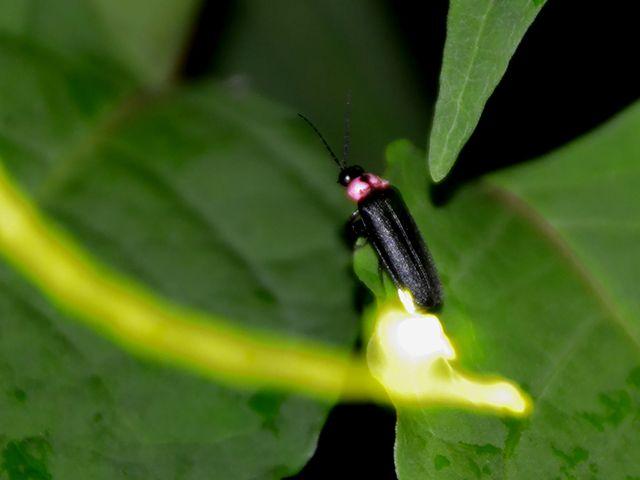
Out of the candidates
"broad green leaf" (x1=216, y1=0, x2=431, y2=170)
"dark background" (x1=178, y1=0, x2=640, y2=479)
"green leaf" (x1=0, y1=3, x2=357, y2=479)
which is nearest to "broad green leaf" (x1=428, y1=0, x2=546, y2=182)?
"dark background" (x1=178, y1=0, x2=640, y2=479)

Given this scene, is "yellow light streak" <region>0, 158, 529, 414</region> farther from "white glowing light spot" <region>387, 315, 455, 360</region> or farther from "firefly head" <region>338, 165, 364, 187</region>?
"firefly head" <region>338, 165, 364, 187</region>

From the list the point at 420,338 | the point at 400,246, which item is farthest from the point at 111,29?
the point at 420,338

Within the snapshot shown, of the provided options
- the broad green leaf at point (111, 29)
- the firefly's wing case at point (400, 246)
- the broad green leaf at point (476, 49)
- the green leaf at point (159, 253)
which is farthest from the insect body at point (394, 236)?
the broad green leaf at point (111, 29)

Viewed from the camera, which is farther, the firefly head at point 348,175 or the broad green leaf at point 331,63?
the broad green leaf at point 331,63

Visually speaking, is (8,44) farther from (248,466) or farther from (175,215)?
(248,466)

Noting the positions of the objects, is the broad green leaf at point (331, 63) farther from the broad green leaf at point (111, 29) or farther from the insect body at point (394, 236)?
the insect body at point (394, 236)

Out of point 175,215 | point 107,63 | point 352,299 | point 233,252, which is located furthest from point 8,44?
point 352,299
